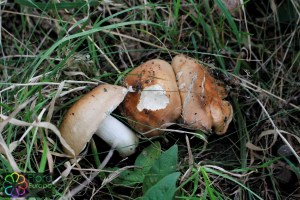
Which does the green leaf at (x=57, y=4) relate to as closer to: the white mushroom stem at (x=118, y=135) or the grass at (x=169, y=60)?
the grass at (x=169, y=60)

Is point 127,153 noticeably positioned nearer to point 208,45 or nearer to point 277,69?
point 208,45

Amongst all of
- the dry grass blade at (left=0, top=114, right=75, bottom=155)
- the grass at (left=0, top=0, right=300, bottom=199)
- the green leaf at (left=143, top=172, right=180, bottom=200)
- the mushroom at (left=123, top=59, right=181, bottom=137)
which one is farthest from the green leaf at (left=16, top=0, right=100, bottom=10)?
the green leaf at (left=143, top=172, right=180, bottom=200)

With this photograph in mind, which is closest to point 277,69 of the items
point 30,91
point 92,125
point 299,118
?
point 299,118

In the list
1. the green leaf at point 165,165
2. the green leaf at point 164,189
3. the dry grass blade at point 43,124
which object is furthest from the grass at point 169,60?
the green leaf at point 164,189

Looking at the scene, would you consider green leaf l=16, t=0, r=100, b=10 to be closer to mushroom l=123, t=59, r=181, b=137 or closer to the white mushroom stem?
mushroom l=123, t=59, r=181, b=137

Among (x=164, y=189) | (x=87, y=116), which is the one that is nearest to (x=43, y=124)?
(x=87, y=116)

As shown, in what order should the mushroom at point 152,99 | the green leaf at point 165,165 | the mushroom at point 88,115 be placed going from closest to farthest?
the green leaf at point 165,165 → the mushroom at point 88,115 → the mushroom at point 152,99
